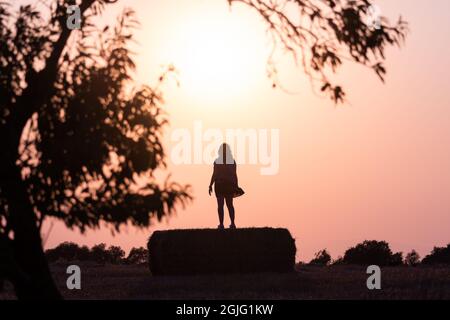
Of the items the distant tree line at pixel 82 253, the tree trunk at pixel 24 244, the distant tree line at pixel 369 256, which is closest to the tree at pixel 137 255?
the distant tree line at pixel 82 253

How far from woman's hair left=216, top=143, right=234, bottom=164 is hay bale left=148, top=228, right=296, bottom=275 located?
2.28m

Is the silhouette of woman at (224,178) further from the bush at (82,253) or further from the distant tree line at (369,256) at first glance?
the bush at (82,253)

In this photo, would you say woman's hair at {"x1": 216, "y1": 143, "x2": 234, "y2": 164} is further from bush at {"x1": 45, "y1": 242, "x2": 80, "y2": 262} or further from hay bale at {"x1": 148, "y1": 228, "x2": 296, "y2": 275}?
bush at {"x1": 45, "y1": 242, "x2": 80, "y2": 262}

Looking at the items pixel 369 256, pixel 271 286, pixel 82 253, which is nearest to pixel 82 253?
pixel 82 253

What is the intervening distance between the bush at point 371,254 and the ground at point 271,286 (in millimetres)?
8714

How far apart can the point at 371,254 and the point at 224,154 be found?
437 inches

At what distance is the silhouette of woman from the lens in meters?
26.4

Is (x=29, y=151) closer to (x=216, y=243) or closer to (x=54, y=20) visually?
(x=54, y=20)

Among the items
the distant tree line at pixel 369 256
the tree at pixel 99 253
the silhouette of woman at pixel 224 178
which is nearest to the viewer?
the silhouette of woman at pixel 224 178

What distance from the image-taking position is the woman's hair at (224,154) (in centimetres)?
2643

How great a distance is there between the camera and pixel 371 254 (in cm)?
3547

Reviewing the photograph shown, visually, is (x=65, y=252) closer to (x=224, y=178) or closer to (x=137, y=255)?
(x=137, y=255)

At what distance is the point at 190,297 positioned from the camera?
1925 cm
